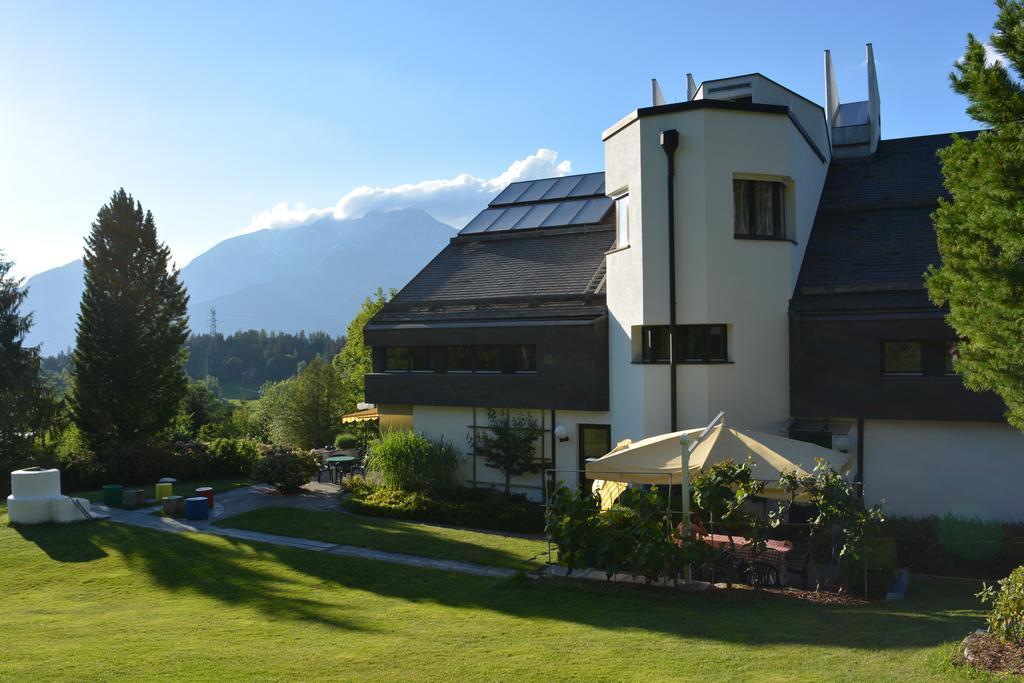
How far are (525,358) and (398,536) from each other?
6.57 meters

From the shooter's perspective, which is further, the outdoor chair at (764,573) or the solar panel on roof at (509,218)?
the solar panel on roof at (509,218)

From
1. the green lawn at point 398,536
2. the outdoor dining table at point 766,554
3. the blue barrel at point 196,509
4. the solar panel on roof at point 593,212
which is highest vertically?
the solar panel on roof at point 593,212

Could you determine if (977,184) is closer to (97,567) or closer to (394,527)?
(394,527)

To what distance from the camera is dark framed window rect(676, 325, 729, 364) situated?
19.1m

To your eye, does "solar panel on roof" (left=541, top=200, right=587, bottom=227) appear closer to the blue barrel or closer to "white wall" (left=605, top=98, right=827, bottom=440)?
"white wall" (left=605, top=98, right=827, bottom=440)

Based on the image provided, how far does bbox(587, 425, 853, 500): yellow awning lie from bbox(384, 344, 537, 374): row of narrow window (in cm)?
844

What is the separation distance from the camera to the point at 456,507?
68.1ft

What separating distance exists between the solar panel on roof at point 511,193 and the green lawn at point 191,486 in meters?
13.7

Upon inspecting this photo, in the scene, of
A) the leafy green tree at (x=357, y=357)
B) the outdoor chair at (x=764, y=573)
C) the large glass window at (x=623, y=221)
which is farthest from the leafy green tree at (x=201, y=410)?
the outdoor chair at (x=764, y=573)

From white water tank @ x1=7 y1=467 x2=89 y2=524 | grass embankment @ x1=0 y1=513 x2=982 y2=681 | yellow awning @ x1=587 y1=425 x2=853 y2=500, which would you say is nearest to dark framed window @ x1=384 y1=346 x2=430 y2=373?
grass embankment @ x1=0 y1=513 x2=982 y2=681

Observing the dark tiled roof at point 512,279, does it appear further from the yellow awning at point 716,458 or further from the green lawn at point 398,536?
the yellow awning at point 716,458

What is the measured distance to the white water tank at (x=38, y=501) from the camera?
67.3 ft

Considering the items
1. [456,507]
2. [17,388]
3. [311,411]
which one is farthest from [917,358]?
[17,388]

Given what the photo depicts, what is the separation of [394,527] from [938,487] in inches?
505
